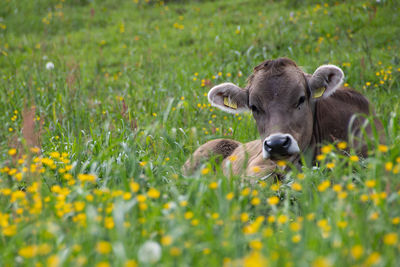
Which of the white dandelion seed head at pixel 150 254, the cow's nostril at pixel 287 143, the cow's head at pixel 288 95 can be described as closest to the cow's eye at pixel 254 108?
the cow's head at pixel 288 95

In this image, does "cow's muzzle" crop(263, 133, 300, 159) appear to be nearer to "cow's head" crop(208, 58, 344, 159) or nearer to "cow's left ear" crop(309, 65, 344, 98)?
"cow's head" crop(208, 58, 344, 159)

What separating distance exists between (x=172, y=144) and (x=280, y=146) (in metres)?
1.07

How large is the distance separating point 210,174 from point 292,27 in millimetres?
6987

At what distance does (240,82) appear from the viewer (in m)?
7.42

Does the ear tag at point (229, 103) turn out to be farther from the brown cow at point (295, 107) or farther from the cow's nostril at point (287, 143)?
the cow's nostril at point (287, 143)

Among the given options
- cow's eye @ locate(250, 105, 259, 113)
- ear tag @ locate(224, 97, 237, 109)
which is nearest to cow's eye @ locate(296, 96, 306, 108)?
cow's eye @ locate(250, 105, 259, 113)

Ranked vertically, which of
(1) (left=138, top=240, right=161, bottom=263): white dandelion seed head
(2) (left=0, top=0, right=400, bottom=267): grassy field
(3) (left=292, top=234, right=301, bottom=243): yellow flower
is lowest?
(2) (left=0, top=0, right=400, bottom=267): grassy field

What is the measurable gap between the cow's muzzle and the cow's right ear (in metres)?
1.01

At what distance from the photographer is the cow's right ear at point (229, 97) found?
5013 millimetres

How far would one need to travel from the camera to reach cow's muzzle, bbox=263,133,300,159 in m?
4.01

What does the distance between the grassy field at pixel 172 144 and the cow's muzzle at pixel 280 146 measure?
1.16 feet

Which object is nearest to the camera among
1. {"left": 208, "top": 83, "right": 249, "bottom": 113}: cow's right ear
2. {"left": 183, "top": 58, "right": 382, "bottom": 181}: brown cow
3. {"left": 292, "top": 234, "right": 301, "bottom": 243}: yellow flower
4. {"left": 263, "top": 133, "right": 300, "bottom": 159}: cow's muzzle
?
{"left": 292, "top": 234, "right": 301, "bottom": 243}: yellow flower

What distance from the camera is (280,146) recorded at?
4012 mm

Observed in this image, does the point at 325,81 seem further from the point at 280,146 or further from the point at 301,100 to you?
the point at 280,146
